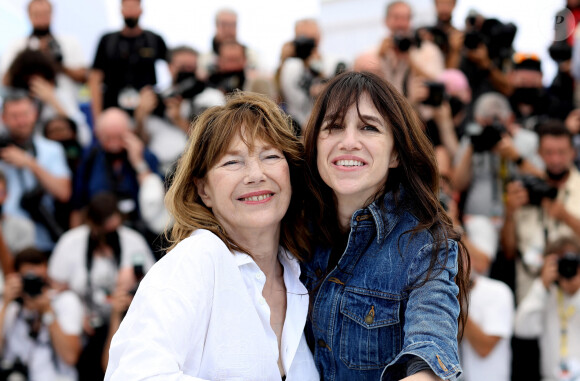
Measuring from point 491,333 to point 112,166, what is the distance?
2916mm

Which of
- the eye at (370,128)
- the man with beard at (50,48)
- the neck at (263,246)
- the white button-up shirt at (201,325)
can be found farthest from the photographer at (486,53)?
the white button-up shirt at (201,325)

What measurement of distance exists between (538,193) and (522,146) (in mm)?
650

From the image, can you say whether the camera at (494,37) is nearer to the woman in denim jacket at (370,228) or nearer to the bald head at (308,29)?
the bald head at (308,29)

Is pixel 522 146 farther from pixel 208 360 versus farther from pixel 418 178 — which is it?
pixel 208 360

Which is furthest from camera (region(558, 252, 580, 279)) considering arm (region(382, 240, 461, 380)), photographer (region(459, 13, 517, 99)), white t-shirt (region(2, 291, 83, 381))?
white t-shirt (region(2, 291, 83, 381))

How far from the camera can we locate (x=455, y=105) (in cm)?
577

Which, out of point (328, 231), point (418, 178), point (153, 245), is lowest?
point (153, 245)

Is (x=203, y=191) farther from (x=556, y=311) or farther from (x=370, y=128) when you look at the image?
(x=556, y=311)

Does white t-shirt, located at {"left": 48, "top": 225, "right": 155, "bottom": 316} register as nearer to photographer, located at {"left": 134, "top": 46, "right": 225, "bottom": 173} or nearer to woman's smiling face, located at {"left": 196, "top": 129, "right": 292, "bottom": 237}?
photographer, located at {"left": 134, "top": 46, "right": 225, "bottom": 173}

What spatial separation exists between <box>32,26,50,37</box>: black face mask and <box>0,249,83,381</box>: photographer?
235 centimetres

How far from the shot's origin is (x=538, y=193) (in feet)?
16.4

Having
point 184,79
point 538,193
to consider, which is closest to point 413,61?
point 538,193

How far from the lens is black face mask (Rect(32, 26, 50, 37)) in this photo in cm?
615

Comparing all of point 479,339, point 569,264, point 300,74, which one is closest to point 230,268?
point 479,339
